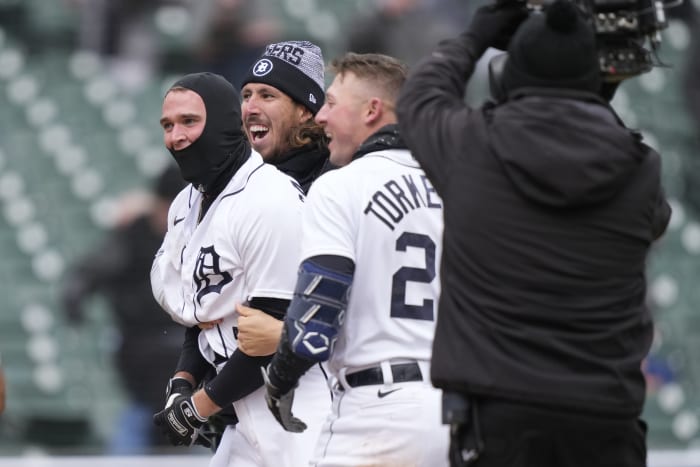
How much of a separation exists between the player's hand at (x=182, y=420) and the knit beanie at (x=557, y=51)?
174cm

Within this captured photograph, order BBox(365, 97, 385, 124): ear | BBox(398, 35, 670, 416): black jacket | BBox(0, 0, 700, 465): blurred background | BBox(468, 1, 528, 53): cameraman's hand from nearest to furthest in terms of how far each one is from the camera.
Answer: BBox(398, 35, 670, 416): black jacket, BBox(468, 1, 528, 53): cameraman's hand, BBox(365, 97, 385, 124): ear, BBox(0, 0, 700, 465): blurred background

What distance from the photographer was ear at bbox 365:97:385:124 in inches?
142

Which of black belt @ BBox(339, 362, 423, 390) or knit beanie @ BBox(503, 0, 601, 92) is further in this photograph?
black belt @ BBox(339, 362, 423, 390)

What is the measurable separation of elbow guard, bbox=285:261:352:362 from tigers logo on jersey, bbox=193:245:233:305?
0.73m

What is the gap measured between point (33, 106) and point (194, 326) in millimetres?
5367

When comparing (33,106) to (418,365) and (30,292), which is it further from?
(418,365)

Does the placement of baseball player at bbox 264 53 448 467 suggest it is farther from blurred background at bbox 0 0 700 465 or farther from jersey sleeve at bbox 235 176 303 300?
blurred background at bbox 0 0 700 465

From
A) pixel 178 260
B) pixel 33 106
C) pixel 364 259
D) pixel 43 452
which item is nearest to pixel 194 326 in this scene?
pixel 178 260

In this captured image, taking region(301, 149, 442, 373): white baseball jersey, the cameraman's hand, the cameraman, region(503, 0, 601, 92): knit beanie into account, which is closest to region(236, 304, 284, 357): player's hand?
region(301, 149, 442, 373): white baseball jersey

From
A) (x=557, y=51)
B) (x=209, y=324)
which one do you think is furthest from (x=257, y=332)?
(x=557, y=51)

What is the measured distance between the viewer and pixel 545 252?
2.74 m

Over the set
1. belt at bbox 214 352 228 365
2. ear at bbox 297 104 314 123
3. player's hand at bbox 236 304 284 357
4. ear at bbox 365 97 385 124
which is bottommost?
belt at bbox 214 352 228 365

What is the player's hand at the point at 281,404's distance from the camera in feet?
11.0

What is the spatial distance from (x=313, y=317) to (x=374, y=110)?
69cm
